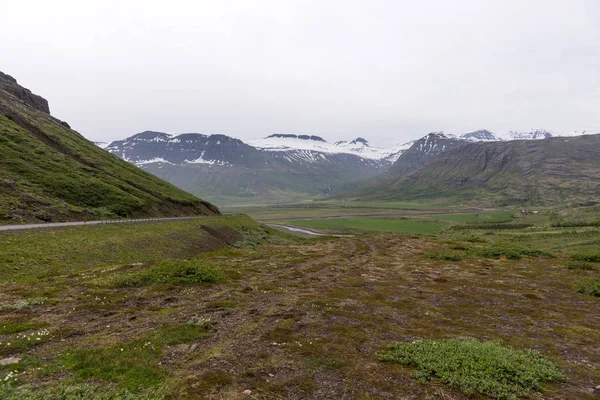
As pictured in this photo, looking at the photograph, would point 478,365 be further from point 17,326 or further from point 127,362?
point 17,326

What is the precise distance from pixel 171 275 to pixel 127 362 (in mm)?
14516

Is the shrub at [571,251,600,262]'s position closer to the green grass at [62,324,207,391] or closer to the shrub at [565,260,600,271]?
the shrub at [565,260,600,271]

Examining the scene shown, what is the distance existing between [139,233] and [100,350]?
132ft

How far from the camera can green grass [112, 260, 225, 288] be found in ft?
76.5

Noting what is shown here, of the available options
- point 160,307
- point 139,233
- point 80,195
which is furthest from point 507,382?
point 80,195

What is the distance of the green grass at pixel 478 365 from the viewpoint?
1051 centimetres

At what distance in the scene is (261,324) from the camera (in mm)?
16297

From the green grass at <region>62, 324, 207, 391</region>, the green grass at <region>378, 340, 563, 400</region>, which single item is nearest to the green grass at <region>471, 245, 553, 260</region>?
the green grass at <region>378, 340, 563, 400</region>

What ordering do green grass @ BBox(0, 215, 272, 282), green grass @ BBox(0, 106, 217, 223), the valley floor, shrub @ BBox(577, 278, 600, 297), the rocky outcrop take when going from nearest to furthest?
the valley floor
shrub @ BBox(577, 278, 600, 297)
green grass @ BBox(0, 215, 272, 282)
green grass @ BBox(0, 106, 217, 223)
the rocky outcrop

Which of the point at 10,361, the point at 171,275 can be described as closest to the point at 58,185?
the point at 171,275

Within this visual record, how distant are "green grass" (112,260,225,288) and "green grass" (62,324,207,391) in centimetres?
1101

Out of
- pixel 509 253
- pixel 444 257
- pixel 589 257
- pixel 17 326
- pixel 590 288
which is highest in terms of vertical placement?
pixel 17 326

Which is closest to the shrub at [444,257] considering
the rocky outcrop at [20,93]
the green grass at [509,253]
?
the green grass at [509,253]

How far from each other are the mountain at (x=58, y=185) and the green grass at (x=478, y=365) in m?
58.5
